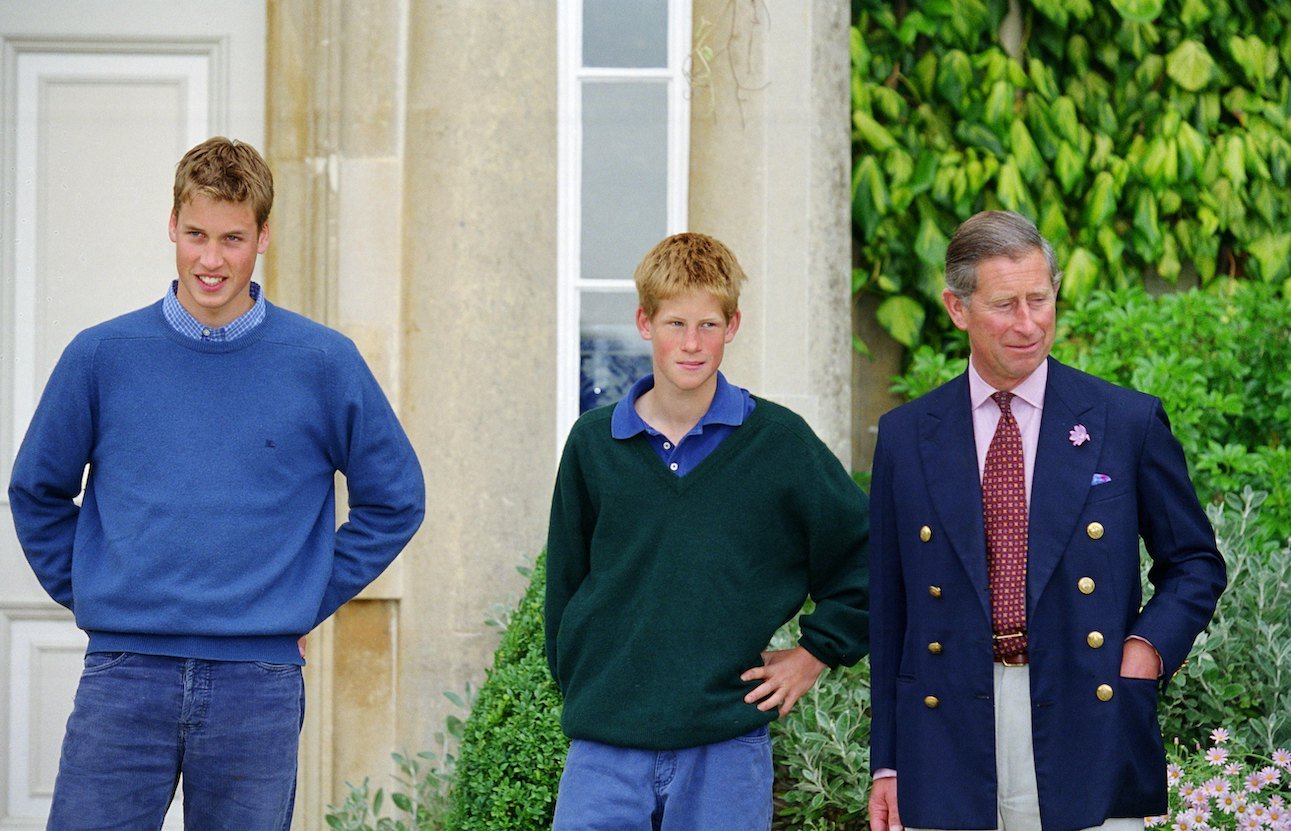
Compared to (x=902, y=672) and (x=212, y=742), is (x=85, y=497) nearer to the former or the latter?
(x=212, y=742)

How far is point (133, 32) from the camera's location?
15.9ft

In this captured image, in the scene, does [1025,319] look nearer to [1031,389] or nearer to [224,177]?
[1031,389]

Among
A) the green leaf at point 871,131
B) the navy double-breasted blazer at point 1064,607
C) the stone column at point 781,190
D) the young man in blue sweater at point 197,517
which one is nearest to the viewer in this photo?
the navy double-breasted blazer at point 1064,607

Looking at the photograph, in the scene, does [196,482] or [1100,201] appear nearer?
[196,482]

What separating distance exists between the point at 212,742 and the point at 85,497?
52cm

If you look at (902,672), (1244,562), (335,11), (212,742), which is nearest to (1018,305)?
(902,672)

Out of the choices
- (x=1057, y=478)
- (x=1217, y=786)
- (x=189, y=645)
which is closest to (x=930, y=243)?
(x=1217, y=786)

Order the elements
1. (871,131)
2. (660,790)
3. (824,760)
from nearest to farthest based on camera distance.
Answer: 1. (660,790)
2. (824,760)
3. (871,131)

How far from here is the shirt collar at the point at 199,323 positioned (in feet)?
9.30

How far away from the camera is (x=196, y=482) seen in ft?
9.00

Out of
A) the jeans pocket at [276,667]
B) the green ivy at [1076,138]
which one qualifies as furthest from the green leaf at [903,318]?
the jeans pocket at [276,667]

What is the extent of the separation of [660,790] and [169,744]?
86cm

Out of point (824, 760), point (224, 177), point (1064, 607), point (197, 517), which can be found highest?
point (224, 177)

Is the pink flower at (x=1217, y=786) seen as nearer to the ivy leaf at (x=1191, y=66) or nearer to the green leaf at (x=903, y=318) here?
the green leaf at (x=903, y=318)
